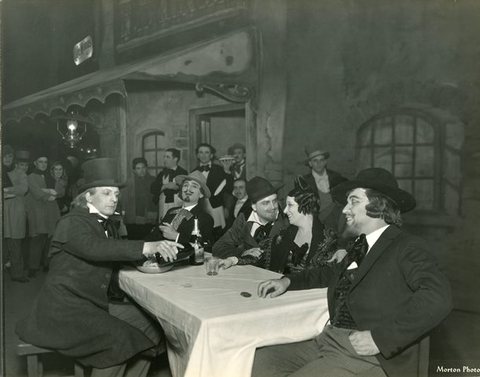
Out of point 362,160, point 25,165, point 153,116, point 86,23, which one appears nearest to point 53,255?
point 25,165

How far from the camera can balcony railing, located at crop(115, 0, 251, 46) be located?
12.4 feet

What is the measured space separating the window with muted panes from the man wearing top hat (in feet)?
7.87

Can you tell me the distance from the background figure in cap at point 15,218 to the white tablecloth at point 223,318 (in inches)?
55.2

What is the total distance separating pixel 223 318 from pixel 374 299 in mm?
735

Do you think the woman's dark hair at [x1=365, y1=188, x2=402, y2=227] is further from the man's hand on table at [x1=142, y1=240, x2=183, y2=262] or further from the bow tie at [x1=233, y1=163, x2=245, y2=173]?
the bow tie at [x1=233, y1=163, x2=245, y2=173]

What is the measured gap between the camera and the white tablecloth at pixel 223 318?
177 centimetres

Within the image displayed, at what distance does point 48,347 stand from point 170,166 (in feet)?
8.73

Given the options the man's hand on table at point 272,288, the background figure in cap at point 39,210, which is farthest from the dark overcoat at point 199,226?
the man's hand on table at point 272,288

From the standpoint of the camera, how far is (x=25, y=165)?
315cm

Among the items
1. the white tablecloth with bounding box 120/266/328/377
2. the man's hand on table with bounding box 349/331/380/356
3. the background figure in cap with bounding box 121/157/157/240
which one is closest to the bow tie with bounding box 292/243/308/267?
the white tablecloth with bounding box 120/266/328/377

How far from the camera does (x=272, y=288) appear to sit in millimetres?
2117

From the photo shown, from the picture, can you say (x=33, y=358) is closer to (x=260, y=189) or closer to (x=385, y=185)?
(x=260, y=189)

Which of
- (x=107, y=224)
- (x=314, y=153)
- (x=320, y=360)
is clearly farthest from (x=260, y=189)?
(x=320, y=360)

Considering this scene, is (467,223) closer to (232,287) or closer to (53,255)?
(232,287)
